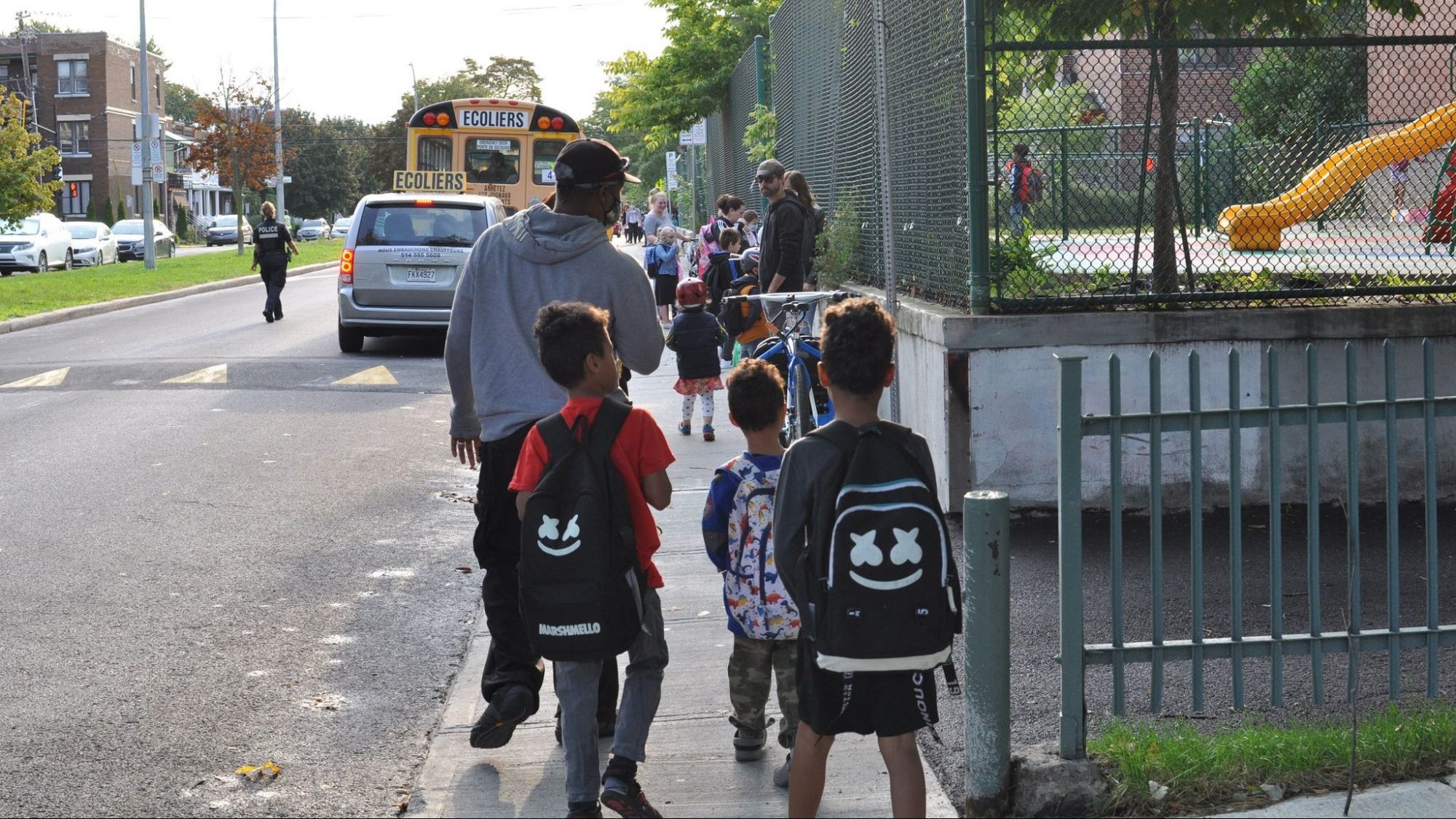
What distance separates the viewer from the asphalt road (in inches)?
182

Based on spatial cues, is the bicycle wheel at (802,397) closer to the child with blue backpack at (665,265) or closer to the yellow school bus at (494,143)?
the child with blue backpack at (665,265)

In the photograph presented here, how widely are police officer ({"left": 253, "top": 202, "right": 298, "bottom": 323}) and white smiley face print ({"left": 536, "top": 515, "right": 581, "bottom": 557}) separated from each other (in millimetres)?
17378

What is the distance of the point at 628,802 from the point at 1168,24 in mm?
5762

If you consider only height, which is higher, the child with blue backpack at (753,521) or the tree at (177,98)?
the tree at (177,98)

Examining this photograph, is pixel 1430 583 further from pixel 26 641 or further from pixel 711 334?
pixel 711 334

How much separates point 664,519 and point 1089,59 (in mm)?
3360

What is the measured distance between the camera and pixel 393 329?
16.5 m

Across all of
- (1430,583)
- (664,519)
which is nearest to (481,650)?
(664,519)

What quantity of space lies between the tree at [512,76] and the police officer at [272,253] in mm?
93839

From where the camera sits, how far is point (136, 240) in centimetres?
4975

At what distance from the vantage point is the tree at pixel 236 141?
4881 cm

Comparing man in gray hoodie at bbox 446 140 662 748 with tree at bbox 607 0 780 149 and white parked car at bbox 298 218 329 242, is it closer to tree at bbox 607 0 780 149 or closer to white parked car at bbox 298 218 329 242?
tree at bbox 607 0 780 149

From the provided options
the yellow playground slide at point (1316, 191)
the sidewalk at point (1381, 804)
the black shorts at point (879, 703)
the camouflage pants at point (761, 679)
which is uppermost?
the yellow playground slide at point (1316, 191)

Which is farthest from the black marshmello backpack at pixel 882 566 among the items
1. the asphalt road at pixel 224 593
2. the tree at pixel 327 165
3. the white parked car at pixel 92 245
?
the tree at pixel 327 165
